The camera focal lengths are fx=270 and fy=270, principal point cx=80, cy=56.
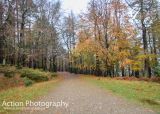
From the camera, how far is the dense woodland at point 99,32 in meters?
32.1

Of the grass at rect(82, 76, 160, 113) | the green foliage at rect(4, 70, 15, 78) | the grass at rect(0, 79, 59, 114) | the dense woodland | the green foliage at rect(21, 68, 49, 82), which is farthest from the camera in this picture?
the dense woodland

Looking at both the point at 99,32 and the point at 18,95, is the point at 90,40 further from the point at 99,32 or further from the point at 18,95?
the point at 18,95

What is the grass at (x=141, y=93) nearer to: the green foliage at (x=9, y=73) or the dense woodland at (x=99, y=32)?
the green foliage at (x=9, y=73)

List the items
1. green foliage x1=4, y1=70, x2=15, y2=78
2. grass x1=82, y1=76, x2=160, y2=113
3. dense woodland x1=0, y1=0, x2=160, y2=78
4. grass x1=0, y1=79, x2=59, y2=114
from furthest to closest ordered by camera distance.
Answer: dense woodland x1=0, y1=0, x2=160, y2=78 → green foliage x1=4, y1=70, x2=15, y2=78 → grass x1=0, y1=79, x2=59, y2=114 → grass x1=82, y1=76, x2=160, y2=113

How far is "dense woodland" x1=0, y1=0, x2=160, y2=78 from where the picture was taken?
32.1m

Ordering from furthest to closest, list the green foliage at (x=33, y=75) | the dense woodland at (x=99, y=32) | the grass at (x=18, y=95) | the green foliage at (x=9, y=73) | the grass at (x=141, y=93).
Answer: the dense woodland at (x=99, y=32)
the green foliage at (x=33, y=75)
the green foliage at (x=9, y=73)
the grass at (x=18, y=95)
the grass at (x=141, y=93)

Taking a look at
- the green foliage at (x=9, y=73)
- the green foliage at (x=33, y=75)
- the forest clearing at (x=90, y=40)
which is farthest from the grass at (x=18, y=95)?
the green foliage at (x=33, y=75)

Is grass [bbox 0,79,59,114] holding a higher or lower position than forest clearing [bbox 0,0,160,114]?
lower

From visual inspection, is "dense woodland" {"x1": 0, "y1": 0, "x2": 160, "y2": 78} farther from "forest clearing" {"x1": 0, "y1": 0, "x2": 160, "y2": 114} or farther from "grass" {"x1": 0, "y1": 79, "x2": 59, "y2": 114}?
"grass" {"x1": 0, "y1": 79, "x2": 59, "y2": 114}

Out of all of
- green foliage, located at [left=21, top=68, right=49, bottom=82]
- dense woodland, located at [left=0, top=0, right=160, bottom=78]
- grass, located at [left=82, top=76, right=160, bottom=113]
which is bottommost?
grass, located at [left=82, top=76, right=160, bottom=113]

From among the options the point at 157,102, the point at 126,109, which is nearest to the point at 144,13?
the point at 157,102

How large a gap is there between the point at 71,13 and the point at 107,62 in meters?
23.7

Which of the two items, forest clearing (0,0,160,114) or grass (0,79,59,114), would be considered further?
forest clearing (0,0,160,114)

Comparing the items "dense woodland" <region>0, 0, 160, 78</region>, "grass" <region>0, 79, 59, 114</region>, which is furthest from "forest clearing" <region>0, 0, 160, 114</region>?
"grass" <region>0, 79, 59, 114</region>
